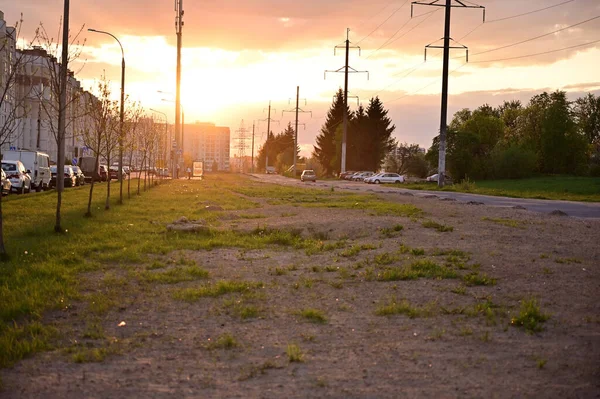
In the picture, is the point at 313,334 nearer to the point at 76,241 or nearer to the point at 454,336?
the point at 454,336

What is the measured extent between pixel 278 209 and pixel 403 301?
17.7m

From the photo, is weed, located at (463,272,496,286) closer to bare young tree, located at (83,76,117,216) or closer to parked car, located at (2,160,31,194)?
bare young tree, located at (83,76,117,216)

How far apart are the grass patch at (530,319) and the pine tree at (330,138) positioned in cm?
10335

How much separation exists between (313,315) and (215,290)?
6.38 feet

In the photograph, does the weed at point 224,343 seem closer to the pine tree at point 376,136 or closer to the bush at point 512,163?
the bush at point 512,163

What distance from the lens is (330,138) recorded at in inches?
4557

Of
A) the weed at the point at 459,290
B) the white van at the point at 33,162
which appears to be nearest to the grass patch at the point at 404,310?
the weed at the point at 459,290

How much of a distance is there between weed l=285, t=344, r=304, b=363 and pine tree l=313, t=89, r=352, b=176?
10467 cm

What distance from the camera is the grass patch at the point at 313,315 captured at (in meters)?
7.79

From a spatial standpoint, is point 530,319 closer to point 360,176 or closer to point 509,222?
point 509,222

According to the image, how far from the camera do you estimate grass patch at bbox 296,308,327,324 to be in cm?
779

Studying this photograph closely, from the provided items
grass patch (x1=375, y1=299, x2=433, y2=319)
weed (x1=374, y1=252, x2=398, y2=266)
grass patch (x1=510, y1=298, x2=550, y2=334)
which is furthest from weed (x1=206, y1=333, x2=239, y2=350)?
weed (x1=374, y1=252, x2=398, y2=266)

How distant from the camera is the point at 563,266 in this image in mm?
10672

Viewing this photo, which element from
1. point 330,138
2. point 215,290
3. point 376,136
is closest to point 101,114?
point 215,290
